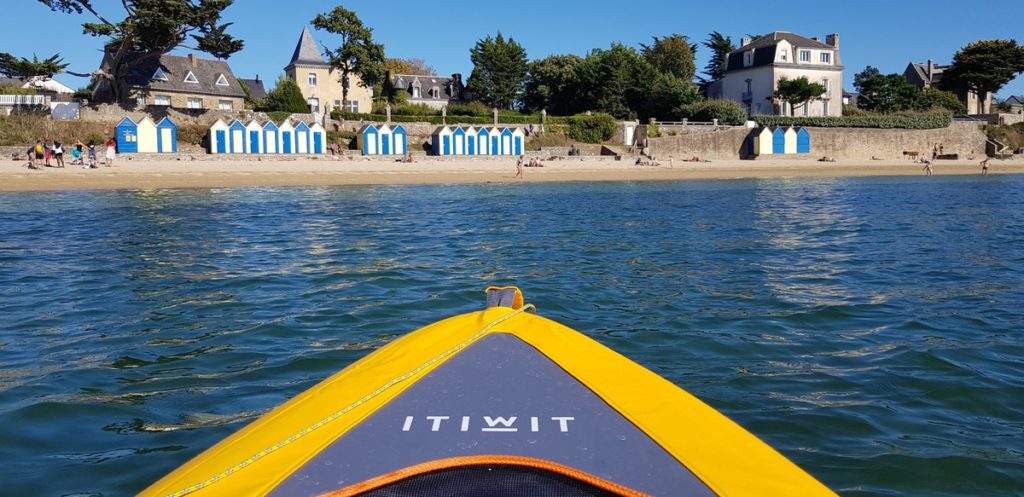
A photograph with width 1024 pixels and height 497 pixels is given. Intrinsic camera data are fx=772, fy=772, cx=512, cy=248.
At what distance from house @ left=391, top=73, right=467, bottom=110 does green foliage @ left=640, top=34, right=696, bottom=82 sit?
18376 millimetres

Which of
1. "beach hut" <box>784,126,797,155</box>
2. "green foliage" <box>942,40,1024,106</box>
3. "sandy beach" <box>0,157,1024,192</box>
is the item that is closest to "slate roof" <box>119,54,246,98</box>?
"sandy beach" <box>0,157,1024,192</box>

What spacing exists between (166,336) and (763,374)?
5.35 meters

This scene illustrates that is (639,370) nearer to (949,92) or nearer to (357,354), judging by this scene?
(357,354)

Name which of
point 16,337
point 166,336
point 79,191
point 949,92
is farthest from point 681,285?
point 949,92

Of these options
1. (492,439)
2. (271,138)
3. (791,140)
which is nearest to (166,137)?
(271,138)

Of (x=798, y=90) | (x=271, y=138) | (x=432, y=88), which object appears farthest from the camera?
(x=432, y=88)

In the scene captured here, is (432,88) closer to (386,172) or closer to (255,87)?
(255,87)

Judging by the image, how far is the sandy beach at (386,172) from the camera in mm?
28266

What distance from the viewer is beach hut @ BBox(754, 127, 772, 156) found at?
4934 centimetres

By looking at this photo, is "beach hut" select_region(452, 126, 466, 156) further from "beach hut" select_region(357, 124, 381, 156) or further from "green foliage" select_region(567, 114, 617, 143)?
"green foliage" select_region(567, 114, 617, 143)

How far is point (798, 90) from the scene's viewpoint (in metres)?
55.9

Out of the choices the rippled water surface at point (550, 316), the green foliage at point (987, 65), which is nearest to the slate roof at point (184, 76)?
the rippled water surface at point (550, 316)

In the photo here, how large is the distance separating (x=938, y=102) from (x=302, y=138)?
5279 centimetres

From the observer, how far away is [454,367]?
313 centimetres
